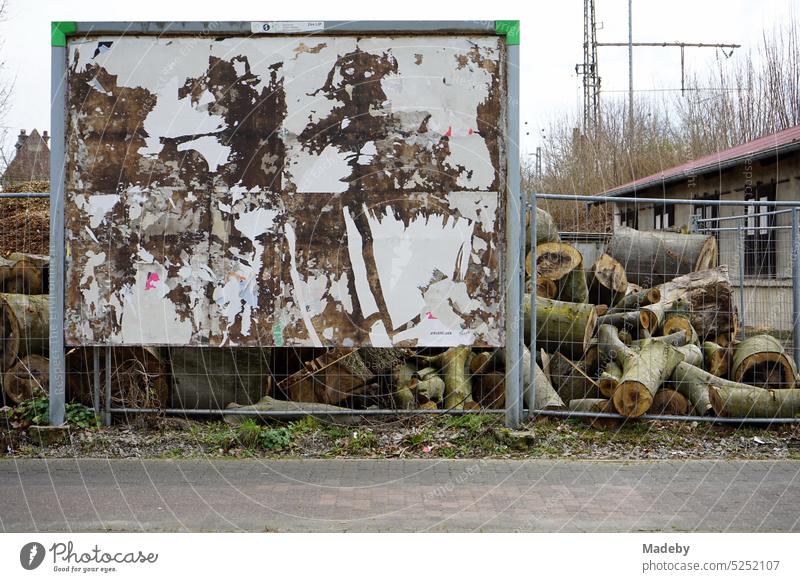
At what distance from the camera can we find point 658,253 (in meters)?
12.0

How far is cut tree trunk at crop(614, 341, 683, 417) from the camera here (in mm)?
8172

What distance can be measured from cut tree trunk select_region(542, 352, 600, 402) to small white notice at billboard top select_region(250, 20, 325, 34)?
409 centimetres

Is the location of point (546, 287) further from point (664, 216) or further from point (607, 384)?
point (664, 216)

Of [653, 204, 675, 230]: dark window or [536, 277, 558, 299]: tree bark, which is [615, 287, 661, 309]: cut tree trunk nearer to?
[536, 277, 558, 299]: tree bark

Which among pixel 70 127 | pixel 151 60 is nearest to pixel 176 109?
pixel 151 60

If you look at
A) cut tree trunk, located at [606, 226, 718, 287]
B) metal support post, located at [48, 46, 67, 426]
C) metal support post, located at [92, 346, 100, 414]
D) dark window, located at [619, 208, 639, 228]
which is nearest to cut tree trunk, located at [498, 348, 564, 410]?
A: cut tree trunk, located at [606, 226, 718, 287]

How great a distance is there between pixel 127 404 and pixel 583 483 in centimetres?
449

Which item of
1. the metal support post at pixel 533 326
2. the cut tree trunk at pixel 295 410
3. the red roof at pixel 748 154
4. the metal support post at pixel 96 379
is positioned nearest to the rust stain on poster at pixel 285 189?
the metal support post at pixel 96 379

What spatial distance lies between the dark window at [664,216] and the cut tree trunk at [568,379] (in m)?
21.0

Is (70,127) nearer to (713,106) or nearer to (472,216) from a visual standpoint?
(472,216)

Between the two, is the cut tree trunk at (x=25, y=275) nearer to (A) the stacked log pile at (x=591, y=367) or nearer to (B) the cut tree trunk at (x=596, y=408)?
(A) the stacked log pile at (x=591, y=367)

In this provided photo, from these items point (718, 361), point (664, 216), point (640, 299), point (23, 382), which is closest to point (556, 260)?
point (640, 299)

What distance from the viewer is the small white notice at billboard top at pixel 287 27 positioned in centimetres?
779

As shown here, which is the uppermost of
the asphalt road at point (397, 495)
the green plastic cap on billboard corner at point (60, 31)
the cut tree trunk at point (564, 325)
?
the green plastic cap on billboard corner at point (60, 31)
